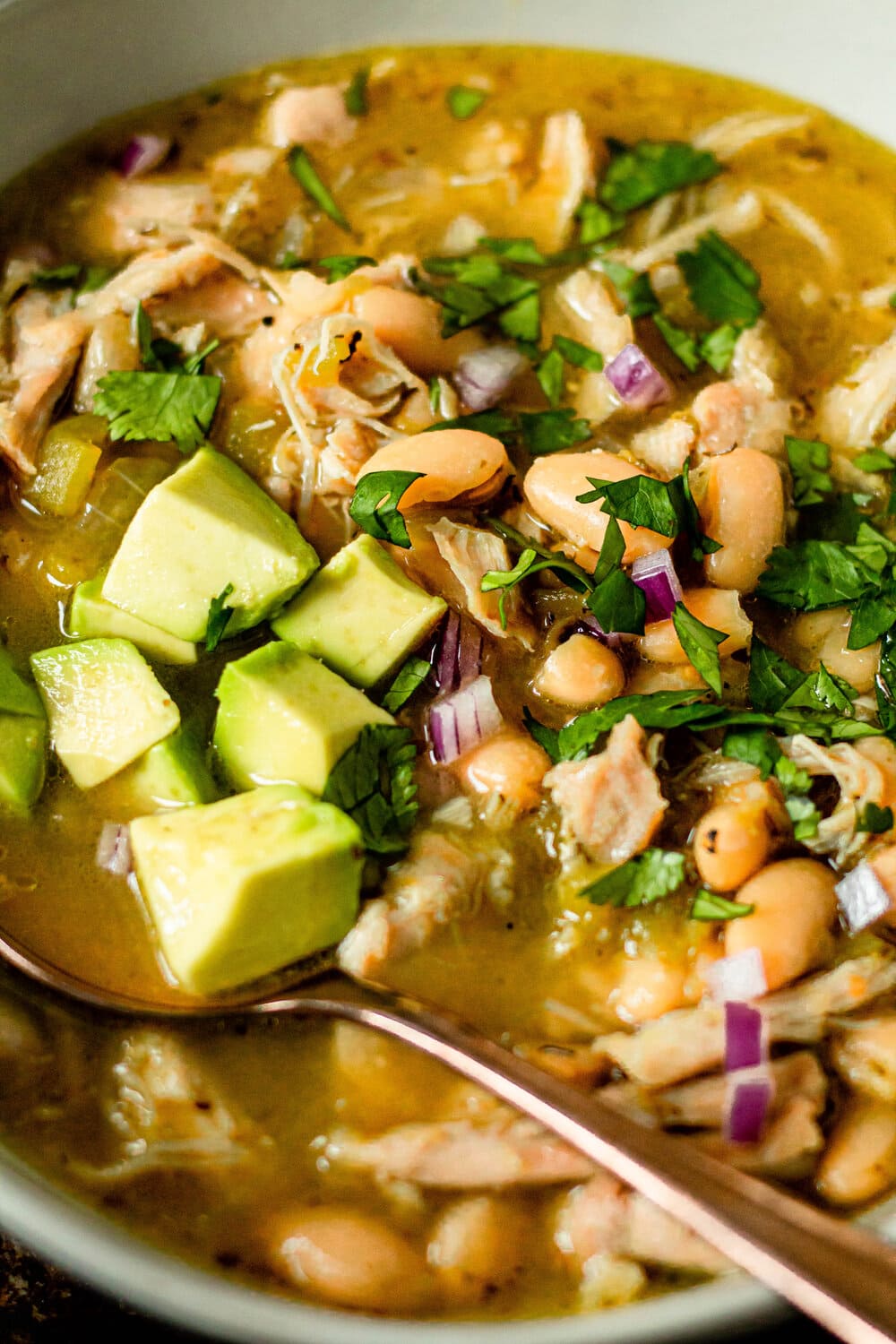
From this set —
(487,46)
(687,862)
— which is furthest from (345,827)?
(487,46)

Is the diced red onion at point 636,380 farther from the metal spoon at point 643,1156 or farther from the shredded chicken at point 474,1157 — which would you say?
the shredded chicken at point 474,1157

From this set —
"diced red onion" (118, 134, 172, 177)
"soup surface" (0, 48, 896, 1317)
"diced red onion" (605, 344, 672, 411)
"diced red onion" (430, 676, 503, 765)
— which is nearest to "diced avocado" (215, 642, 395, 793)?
"soup surface" (0, 48, 896, 1317)

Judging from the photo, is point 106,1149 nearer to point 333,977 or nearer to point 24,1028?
point 24,1028

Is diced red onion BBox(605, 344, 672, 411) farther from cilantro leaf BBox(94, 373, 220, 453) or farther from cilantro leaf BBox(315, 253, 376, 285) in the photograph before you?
cilantro leaf BBox(94, 373, 220, 453)

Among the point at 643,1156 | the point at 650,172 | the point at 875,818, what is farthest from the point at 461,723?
the point at 650,172

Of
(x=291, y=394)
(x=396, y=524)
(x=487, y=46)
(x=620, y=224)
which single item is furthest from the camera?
(x=487, y=46)

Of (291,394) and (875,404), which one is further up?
(291,394)

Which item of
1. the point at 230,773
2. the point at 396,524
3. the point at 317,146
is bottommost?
the point at 230,773
